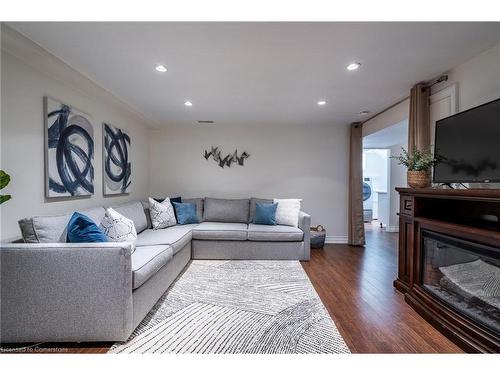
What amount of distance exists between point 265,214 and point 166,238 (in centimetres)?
168

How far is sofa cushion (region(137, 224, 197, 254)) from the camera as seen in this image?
2633 mm

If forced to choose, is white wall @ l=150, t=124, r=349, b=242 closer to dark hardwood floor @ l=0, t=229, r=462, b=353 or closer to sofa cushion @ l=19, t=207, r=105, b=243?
dark hardwood floor @ l=0, t=229, r=462, b=353

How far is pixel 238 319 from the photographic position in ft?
6.40

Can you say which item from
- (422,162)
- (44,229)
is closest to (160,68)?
(44,229)

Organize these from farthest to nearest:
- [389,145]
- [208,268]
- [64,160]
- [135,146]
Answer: [389,145]
[135,146]
[208,268]
[64,160]

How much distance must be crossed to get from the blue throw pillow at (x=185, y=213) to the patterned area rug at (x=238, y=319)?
111 cm

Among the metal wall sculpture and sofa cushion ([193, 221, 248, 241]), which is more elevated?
the metal wall sculpture

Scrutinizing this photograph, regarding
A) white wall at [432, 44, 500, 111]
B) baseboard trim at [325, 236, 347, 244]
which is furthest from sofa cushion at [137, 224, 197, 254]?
white wall at [432, 44, 500, 111]

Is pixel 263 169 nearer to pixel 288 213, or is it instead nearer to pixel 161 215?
pixel 288 213

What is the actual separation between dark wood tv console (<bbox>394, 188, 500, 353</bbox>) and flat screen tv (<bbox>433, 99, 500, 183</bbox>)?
224 millimetres

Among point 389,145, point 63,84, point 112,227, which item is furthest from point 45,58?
point 389,145

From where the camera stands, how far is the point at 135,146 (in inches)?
160
